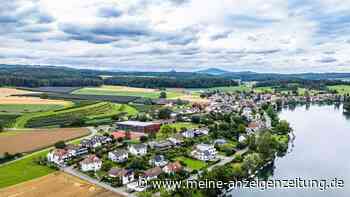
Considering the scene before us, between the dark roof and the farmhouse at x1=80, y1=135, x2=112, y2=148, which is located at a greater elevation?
the farmhouse at x1=80, y1=135, x2=112, y2=148

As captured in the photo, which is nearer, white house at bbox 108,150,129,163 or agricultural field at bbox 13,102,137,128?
white house at bbox 108,150,129,163

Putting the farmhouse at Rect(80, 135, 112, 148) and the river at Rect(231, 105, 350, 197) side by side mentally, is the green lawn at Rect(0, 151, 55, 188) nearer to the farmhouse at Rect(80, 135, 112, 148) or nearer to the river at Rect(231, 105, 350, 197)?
the farmhouse at Rect(80, 135, 112, 148)

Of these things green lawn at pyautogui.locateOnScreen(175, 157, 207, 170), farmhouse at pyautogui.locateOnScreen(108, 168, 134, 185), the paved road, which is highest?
farmhouse at pyautogui.locateOnScreen(108, 168, 134, 185)

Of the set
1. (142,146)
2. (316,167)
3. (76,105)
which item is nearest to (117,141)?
(142,146)

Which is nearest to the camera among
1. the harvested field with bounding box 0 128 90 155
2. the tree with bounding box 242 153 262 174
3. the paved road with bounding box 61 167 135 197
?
the paved road with bounding box 61 167 135 197

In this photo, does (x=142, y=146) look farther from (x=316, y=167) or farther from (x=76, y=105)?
(x=76, y=105)

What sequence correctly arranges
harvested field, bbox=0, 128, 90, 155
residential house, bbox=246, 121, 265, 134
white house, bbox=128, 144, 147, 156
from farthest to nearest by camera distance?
residential house, bbox=246, 121, 265, 134 → harvested field, bbox=0, 128, 90, 155 → white house, bbox=128, 144, 147, 156

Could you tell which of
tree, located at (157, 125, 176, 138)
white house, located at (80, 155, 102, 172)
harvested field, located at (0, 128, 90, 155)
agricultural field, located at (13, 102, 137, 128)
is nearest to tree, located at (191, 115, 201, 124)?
tree, located at (157, 125, 176, 138)
